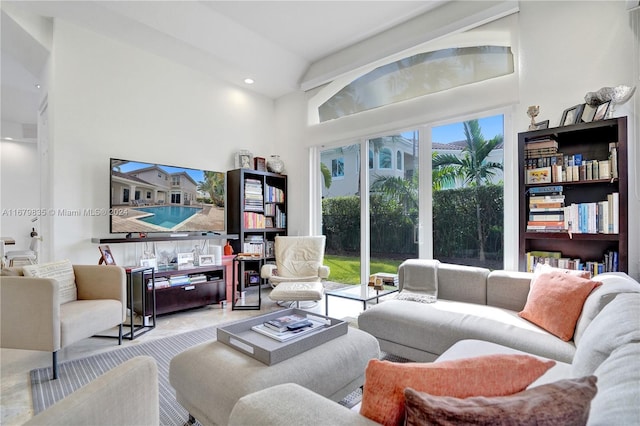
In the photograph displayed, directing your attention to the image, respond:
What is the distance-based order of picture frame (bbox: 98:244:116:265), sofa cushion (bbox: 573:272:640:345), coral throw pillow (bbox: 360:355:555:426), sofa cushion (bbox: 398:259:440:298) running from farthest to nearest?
1. picture frame (bbox: 98:244:116:265)
2. sofa cushion (bbox: 398:259:440:298)
3. sofa cushion (bbox: 573:272:640:345)
4. coral throw pillow (bbox: 360:355:555:426)

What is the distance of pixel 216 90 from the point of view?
4.50 metres

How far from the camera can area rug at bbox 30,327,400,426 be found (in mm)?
1844

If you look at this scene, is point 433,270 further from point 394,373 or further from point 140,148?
point 140,148

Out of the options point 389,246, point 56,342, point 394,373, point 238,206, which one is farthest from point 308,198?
point 394,373

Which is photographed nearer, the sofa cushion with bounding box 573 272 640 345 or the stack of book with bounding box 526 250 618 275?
the sofa cushion with bounding box 573 272 640 345

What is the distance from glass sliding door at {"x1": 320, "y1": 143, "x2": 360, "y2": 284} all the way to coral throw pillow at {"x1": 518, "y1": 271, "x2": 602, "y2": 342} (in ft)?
8.00

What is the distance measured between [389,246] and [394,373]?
338 centimetres

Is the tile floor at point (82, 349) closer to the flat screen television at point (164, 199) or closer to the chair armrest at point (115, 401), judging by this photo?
the flat screen television at point (164, 199)

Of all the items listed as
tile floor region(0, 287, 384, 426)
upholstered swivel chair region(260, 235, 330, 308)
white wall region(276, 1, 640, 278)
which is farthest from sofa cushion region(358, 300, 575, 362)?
upholstered swivel chair region(260, 235, 330, 308)

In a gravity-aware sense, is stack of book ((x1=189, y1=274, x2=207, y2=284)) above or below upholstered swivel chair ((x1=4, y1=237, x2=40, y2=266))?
below

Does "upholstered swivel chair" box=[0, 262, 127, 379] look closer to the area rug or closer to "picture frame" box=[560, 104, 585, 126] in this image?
the area rug

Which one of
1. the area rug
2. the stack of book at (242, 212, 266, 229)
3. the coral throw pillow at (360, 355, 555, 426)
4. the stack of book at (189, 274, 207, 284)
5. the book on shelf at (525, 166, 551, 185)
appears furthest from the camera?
the stack of book at (242, 212, 266, 229)

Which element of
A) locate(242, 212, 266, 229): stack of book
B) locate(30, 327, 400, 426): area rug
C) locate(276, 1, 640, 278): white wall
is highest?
locate(276, 1, 640, 278): white wall

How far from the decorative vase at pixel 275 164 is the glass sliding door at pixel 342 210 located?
67cm
